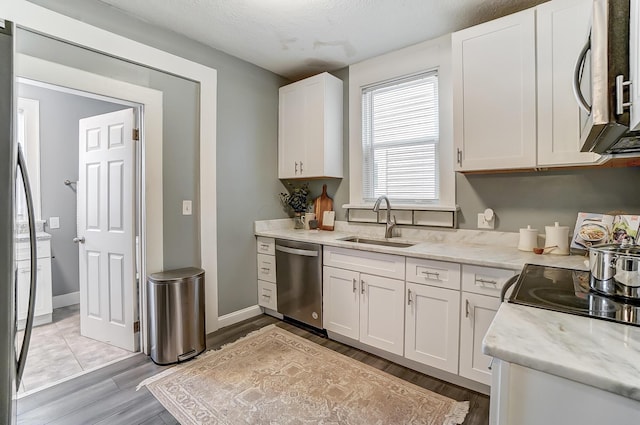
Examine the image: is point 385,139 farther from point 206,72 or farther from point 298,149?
point 206,72

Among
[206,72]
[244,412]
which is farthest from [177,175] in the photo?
[244,412]

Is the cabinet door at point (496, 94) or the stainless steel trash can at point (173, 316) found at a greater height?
the cabinet door at point (496, 94)

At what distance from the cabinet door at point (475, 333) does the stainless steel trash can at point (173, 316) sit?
1928mm

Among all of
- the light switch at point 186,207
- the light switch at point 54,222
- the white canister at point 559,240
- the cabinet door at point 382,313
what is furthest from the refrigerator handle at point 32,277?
the white canister at point 559,240

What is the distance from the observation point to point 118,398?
6.21ft

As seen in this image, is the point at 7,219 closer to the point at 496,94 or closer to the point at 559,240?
the point at 496,94

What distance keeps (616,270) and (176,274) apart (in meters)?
2.57

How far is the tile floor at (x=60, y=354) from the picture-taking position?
2.10m

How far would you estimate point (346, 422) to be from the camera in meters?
1.69

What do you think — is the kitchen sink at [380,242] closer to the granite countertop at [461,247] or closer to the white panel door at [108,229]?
the granite countertop at [461,247]

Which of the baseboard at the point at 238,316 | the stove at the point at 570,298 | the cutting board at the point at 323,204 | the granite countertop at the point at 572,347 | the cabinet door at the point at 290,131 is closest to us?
the granite countertop at the point at 572,347

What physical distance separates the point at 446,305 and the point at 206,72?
107 inches

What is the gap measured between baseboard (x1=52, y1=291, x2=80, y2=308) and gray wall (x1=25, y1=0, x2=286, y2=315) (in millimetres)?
1943

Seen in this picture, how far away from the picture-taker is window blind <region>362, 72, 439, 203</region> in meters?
2.71
